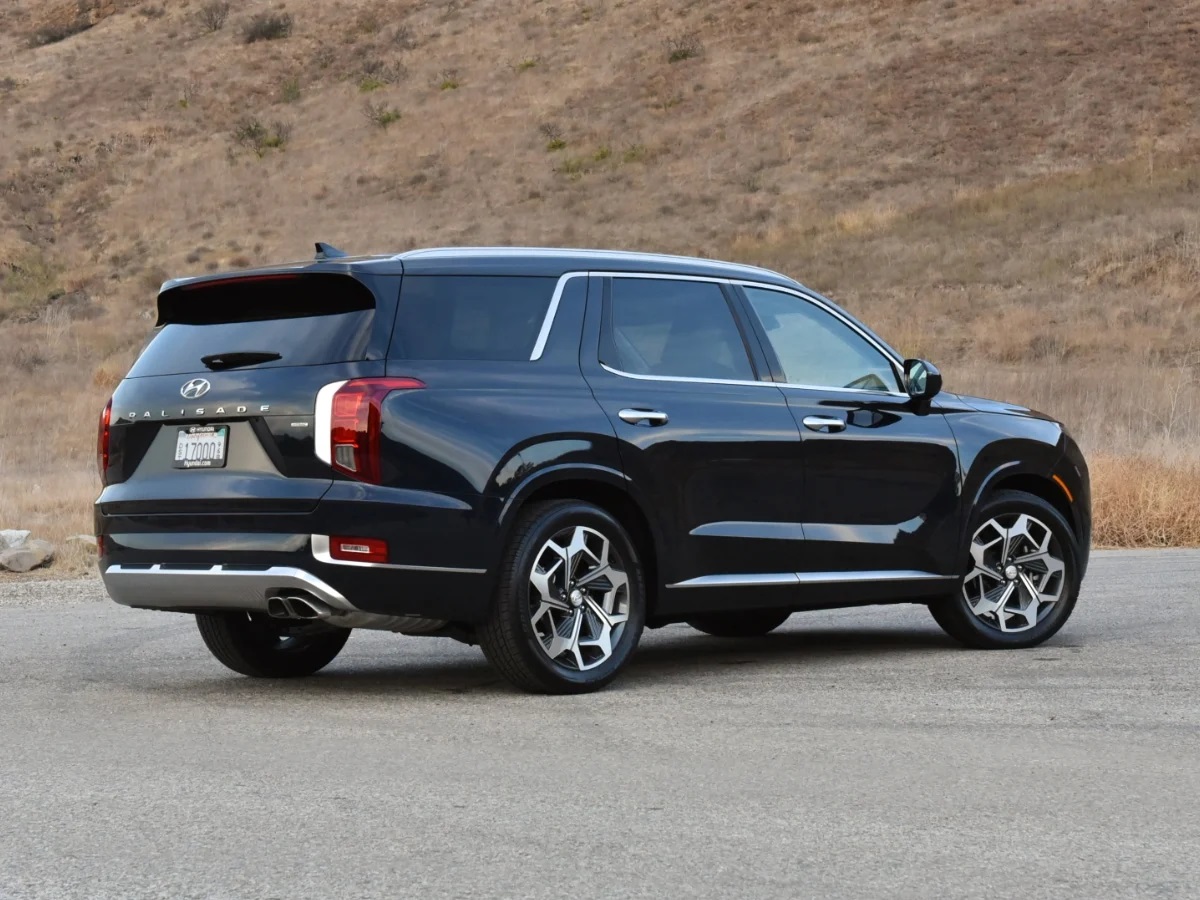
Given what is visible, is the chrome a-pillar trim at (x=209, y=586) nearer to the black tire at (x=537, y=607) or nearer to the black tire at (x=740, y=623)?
A: the black tire at (x=537, y=607)

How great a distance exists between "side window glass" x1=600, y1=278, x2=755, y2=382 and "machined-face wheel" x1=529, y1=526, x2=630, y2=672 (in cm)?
83

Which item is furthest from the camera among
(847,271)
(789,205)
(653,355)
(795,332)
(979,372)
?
(789,205)

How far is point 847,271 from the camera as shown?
1624 inches

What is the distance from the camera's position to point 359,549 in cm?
714

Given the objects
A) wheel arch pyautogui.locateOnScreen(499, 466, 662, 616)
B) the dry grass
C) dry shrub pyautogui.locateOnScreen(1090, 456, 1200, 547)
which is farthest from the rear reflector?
the dry grass

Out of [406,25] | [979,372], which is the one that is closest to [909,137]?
[979,372]

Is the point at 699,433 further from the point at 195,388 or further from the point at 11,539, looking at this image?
the point at 11,539

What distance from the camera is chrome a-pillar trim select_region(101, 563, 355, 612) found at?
715cm

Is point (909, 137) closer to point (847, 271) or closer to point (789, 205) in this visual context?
point (789, 205)

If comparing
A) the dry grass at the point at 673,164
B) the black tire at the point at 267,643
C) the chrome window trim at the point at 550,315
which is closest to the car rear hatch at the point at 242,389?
the chrome window trim at the point at 550,315

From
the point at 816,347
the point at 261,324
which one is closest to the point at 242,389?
the point at 261,324

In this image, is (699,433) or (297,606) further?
(699,433)

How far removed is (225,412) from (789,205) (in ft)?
136

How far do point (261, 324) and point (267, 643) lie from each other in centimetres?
171
